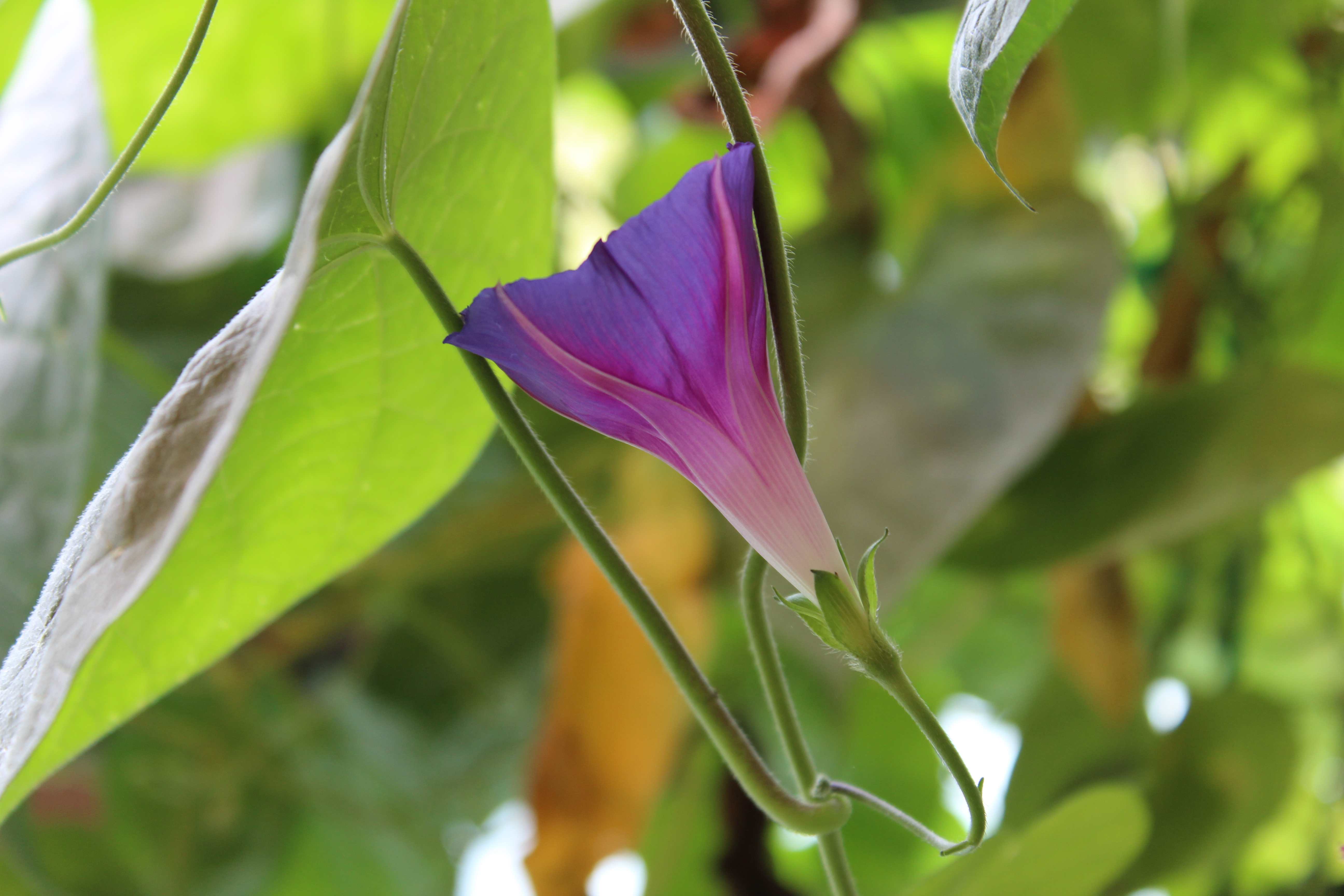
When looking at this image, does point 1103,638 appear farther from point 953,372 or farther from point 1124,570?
point 953,372

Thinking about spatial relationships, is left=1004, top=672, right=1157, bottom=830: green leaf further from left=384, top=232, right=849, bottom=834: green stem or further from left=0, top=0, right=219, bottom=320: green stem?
left=0, top=0, right=219, bottom=320: green stem

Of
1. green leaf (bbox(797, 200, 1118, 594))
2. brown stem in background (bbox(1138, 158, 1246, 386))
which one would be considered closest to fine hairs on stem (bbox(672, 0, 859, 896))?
green leaf (bbox(797, 200, 1118, 594))

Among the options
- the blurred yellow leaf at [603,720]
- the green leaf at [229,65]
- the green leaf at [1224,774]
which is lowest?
the green leaf at [1224,774]

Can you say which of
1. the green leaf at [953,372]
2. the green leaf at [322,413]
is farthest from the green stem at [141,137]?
the green leaf at [953,372]

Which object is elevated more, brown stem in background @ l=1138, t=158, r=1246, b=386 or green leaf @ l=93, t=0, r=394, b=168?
green leaf @ l=93, t=0, r=394, b=168

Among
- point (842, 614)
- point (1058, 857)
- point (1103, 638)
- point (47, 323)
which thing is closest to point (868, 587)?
point (842, 614)

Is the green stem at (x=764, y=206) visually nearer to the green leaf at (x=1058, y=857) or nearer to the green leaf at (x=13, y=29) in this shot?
the green leaf at (x=1058, y=857)
